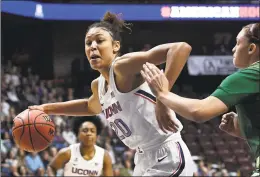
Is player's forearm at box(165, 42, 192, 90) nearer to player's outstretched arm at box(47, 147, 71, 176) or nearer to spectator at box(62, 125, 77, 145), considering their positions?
player's outstretched arm at box(47, 147, 71, 176)

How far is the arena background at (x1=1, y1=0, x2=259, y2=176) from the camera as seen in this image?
11258 millimetres

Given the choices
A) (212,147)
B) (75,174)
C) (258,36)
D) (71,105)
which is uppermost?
(258,36)

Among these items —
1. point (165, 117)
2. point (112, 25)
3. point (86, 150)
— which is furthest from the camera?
point (86, 150)

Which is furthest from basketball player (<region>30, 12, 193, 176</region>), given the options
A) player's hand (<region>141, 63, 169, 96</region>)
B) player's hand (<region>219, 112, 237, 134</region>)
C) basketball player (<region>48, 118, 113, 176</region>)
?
basketball player (<region>48, 118, 113, 176</region>)

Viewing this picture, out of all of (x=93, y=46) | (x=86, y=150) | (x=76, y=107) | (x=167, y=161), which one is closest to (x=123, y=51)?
(x=86, y=150)

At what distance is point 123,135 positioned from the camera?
11.8 ft

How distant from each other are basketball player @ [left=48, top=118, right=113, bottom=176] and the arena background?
269 cm

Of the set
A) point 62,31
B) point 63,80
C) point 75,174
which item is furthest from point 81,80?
point 75,174

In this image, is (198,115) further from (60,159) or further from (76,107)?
(60,159)

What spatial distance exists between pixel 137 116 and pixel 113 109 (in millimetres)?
179

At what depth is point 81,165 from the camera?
21.3 feet

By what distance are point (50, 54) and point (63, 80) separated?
55.0 inches

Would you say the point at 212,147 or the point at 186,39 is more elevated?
the point at 186,39

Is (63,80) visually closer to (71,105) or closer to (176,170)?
(71,105)
